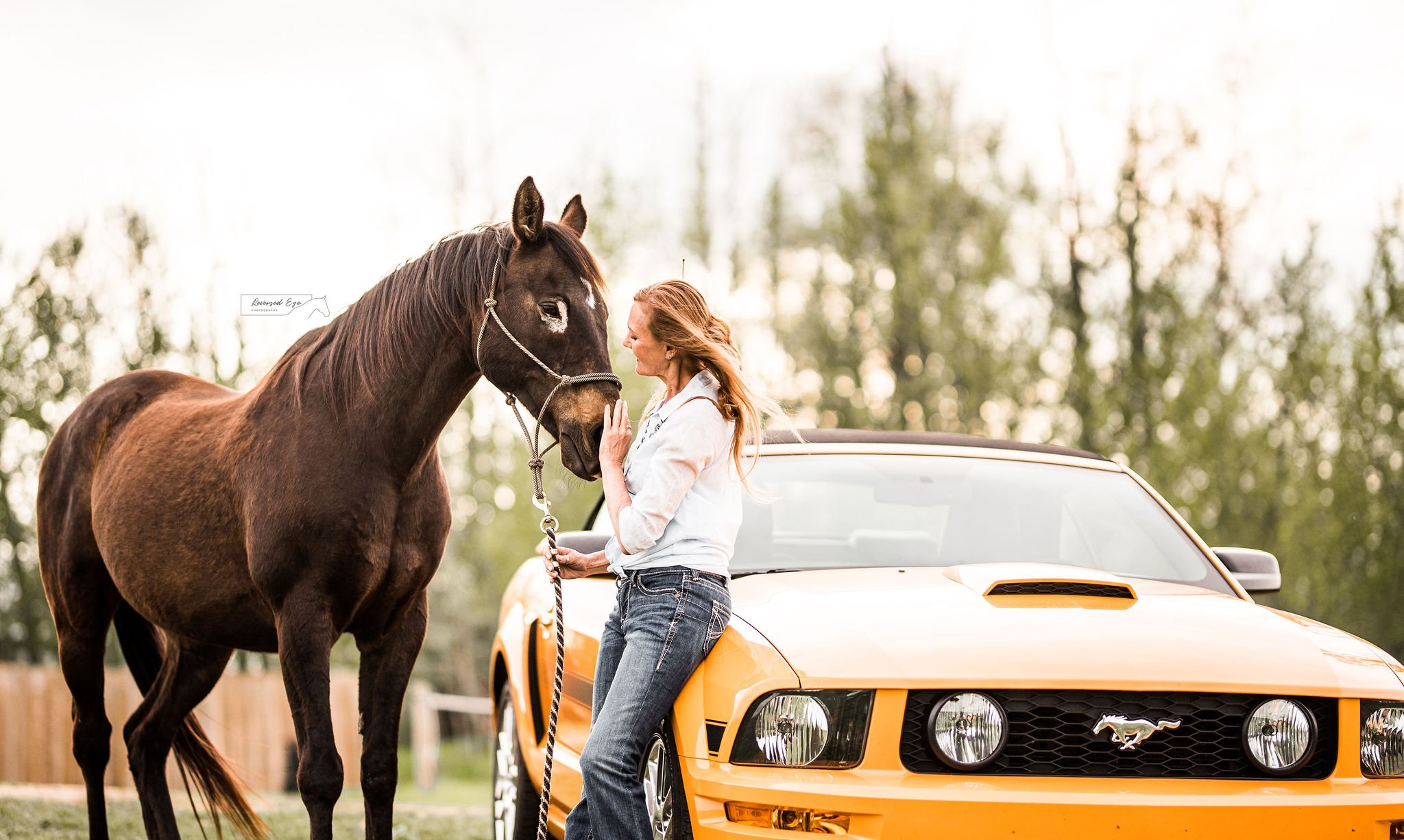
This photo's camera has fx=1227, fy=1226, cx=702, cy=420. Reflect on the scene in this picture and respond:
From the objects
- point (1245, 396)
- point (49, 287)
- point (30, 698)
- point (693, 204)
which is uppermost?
point (693, 204)

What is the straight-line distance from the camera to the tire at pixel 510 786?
4211 mm

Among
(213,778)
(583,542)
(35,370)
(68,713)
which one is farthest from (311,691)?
(35,370)

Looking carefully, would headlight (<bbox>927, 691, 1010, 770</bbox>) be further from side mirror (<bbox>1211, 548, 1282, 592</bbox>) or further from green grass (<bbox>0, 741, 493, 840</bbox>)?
green grass (<bbox>0, 741, 493, 840</bbox>)

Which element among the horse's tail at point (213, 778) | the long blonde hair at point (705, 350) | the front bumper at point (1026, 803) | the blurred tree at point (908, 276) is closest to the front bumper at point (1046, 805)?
the front bumper at point (1026, 803)

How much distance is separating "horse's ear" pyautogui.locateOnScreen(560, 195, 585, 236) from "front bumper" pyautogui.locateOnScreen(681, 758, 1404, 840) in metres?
2.00

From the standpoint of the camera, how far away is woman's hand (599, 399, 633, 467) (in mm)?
3012

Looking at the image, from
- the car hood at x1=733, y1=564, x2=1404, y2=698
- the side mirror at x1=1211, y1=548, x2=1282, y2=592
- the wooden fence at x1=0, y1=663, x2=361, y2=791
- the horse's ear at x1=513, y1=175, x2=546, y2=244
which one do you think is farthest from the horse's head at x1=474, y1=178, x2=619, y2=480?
the wooden fence at x1=0, y1=663, x2=361, y2=791

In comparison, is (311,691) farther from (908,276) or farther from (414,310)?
(908,276)

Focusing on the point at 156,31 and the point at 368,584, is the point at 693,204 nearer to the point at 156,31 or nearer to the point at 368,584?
the point at 156,31

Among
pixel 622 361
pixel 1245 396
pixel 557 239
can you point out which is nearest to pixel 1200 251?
pixel 1245 396

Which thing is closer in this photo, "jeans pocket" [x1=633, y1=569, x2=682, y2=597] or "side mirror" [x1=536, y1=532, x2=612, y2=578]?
"jeans pocket" [x1=633, y1=569, x2=682, y2=597]

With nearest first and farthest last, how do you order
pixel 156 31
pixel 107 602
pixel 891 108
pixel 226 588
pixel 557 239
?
pixel 557 239 → pixel 226 588 → pixel 107 602 → pixel 156 31 → pixel 891 108

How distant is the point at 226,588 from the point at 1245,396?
12.3 metres

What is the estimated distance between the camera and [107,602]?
520 centimetres
